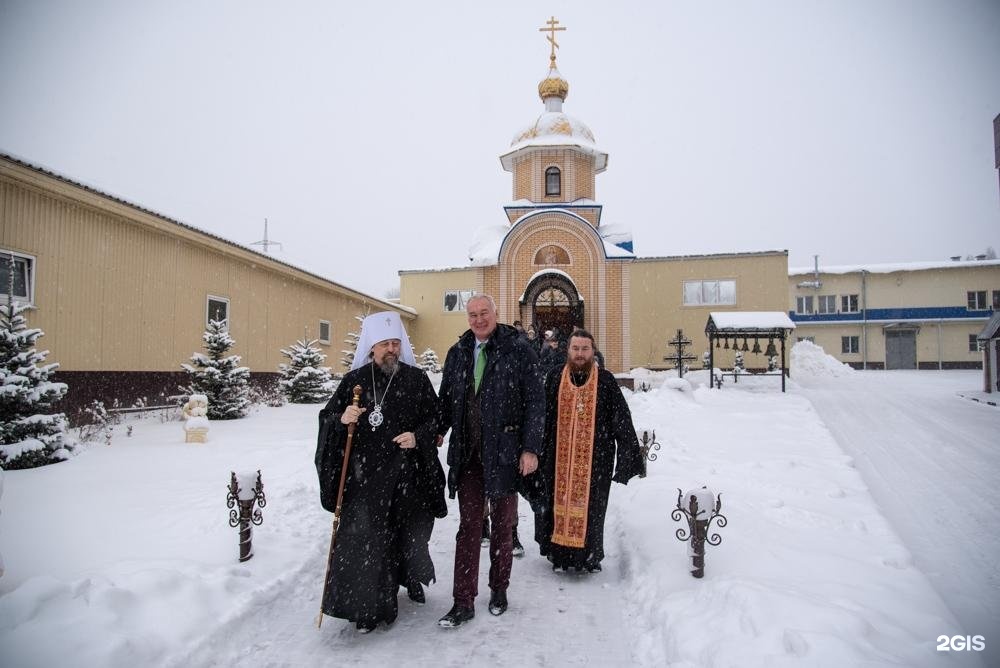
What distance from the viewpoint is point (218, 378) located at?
418 inches

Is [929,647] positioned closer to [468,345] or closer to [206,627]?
[468,345]

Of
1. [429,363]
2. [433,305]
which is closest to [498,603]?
[429,363]

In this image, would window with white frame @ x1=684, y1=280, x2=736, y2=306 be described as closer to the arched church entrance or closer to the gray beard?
the arched church entrance

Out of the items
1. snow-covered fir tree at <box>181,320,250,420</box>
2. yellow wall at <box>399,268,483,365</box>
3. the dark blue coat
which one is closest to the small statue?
snow-covered fir tree at <box>181,320,250,420</box>

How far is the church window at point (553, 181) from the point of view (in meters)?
20.1

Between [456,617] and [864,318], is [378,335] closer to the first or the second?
[456,617]

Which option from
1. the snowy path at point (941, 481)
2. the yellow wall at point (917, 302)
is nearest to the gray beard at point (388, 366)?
the snowy path at point (941, 481)

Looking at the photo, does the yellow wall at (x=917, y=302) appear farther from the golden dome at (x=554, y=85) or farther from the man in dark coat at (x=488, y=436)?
the man in dark coat at (x=488, y=436)

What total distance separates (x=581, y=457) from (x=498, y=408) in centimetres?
116

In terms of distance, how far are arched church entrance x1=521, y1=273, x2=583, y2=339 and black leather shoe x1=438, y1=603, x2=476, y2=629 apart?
14353 mm

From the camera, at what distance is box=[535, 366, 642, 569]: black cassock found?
445 centimetres

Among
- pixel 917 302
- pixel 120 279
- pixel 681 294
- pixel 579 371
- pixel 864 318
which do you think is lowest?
pixel 579 371

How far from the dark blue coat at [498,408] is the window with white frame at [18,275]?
893 cm

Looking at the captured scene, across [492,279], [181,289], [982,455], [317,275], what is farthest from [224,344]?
[982,455]
